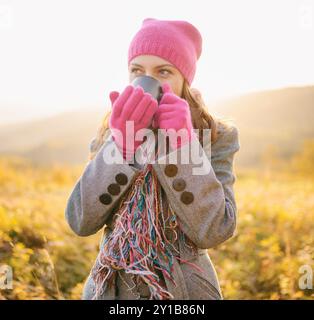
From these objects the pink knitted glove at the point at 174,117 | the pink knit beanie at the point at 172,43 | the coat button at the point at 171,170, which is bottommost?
the coat button at the point at 171,170

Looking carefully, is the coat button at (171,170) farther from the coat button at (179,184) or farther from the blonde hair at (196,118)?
the blonde hair at (196,118)

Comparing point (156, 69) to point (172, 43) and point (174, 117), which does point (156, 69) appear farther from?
point (174, 117)

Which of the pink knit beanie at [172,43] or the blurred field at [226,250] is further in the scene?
the blurred field at [226,250]

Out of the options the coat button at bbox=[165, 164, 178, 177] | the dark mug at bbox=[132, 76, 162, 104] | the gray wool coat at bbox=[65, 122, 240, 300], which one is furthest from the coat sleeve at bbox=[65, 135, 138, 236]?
the dark mug at bbox=[132, 76, 162, 104]

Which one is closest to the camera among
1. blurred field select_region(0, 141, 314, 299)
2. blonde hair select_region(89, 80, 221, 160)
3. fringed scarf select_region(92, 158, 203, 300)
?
fringed scarf select_region(92, 158, 203, 300)

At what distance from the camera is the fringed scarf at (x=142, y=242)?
65.8 inches

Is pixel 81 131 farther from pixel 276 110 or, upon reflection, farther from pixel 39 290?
pixel 39 290

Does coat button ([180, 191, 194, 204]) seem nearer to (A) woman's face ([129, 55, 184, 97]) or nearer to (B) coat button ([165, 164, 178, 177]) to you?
(B) coat button ([165, 164, 178, 177])

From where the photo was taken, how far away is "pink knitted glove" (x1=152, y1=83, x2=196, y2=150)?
1677 millimetres

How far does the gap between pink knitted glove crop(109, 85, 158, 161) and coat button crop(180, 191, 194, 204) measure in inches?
10.2

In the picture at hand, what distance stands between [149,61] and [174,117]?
1.41 feet

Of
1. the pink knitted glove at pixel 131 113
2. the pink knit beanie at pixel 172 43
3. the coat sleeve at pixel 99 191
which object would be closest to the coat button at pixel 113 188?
the coat sleeve at pixel 99 191

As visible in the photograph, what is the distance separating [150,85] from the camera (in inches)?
70.1

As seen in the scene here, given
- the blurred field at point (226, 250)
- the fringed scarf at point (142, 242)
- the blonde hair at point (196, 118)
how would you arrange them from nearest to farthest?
1. the fringed scarf at point (142, 242)
2. the blonde hair at point (196, 118)
3. the blurred field at point (226, 250)
